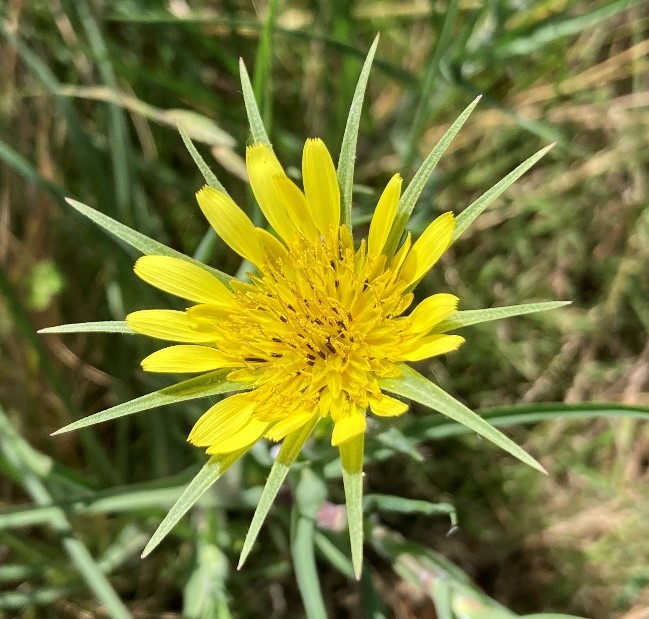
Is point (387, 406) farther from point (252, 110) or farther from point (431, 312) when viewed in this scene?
point (252, 110)

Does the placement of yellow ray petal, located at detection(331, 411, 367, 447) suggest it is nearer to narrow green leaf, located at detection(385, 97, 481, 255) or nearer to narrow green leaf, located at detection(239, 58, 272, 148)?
narrow green leaf, located at detection(385, 97, 481, 255)

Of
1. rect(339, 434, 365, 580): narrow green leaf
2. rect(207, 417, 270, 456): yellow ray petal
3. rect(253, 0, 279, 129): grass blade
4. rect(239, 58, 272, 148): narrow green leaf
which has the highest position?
rect(253, 0, 279, 129): grass blade

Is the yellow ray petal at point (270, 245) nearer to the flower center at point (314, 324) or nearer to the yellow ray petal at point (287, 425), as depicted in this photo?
the flower center at point (314, 324)

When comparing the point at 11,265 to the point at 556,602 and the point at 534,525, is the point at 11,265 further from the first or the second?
the point at 556,602

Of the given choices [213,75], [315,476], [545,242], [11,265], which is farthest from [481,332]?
[11,265]

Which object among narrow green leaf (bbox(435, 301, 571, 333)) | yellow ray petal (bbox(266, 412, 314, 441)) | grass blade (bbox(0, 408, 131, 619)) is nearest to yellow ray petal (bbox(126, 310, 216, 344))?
yellow ray petal (bbox(266, 412, 314, 441))

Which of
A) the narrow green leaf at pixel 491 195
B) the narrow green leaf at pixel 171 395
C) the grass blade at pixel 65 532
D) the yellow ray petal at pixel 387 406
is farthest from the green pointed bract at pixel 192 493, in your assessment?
the grass blade at pixel 65 532
